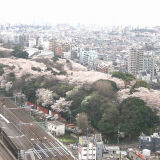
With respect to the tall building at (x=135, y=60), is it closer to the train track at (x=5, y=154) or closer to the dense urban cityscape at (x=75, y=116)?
the dense urban cityscape at (x=75, y=116)

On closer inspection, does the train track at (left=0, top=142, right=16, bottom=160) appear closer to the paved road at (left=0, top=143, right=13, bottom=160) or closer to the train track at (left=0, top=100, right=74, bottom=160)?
the paved road at (left=0, top=143, right=13, bottom=160)

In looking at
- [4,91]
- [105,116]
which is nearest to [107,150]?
[105,116]

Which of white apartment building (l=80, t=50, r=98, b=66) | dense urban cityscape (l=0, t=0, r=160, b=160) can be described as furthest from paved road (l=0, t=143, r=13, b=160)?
white apartment building (l=80, t=50, r=98, b=66)

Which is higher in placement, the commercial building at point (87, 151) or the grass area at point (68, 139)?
the commercial building at point (87, 151)

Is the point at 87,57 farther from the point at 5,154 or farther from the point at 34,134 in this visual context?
the point at 5,154

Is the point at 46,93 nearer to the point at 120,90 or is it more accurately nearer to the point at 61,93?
the point at 61,93

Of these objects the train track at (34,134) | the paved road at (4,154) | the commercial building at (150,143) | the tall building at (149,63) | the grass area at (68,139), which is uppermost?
the tall building at (149,63)

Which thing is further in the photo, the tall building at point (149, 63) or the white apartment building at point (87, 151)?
the tall building at point (149, 63)

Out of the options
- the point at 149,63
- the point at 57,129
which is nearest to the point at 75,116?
the point at 57,129

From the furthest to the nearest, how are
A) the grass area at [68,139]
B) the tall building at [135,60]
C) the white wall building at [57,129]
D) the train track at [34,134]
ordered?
the tall building at [135,60]
the white wall building at [57,129]
the grass area at [68,139]
the train track at [34,134]

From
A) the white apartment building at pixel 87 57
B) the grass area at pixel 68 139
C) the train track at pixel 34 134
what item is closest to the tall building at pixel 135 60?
the white apartment building at pixel 87 57
